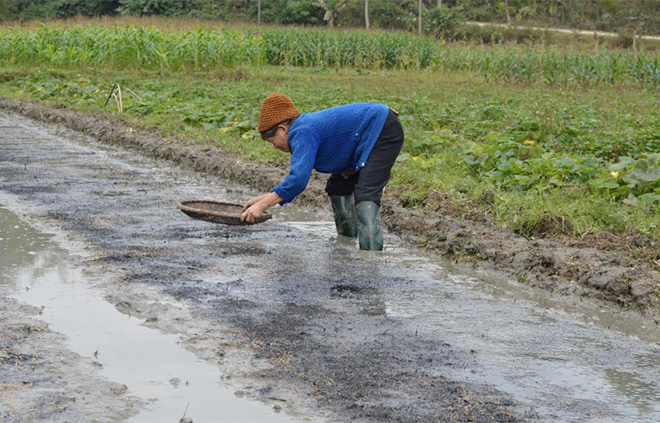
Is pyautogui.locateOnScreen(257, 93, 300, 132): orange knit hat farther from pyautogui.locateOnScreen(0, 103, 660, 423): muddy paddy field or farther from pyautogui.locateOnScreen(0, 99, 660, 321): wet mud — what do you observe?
pyautogui.locateOnScreen(0, 99, 660, 321): wet mud

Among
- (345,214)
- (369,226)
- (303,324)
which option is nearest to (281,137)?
(369,226)

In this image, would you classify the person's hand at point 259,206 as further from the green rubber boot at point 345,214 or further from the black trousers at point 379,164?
the green rubber boot at point 345,214

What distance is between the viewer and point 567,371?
4.55 m

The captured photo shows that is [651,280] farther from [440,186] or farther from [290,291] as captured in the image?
[440,186]

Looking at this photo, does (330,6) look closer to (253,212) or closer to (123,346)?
(253,212)

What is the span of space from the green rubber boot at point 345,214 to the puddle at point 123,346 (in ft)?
6.96

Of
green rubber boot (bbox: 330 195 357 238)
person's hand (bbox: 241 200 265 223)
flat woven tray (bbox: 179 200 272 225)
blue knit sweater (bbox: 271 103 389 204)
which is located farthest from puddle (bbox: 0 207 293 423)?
green rubber boot (bbox: 330 195 357 238)

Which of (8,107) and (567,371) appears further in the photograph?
(8,107)

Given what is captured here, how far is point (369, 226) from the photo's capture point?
6.87m

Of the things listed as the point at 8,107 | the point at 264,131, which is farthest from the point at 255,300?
the point at 8,107

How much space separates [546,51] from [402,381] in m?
23.3

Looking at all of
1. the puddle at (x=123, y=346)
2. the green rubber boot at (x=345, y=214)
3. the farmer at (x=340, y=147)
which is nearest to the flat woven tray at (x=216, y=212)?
the farmer at (x=340, y=147)

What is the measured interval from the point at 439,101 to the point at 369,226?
36.8 ft

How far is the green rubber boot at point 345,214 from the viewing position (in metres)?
7.47
